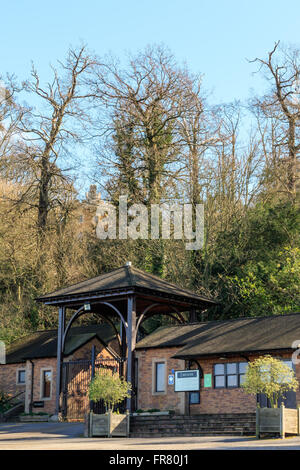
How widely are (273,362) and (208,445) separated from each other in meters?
4.48

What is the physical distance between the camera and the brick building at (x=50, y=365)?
32.0 metres

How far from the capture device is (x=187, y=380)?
1025 inches

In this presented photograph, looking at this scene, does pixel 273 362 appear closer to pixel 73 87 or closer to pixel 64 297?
pixel 64 297

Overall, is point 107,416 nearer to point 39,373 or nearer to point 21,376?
point 39,373

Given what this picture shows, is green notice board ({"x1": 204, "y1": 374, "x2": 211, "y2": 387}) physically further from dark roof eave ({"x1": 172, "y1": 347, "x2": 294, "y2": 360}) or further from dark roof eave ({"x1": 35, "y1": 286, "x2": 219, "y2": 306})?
dark roof eave ({"x1": 35, "y1": 286, "x2": 219, "y2": 306})

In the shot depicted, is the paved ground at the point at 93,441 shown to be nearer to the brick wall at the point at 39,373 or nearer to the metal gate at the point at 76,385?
the metal gate at the point at 76,385

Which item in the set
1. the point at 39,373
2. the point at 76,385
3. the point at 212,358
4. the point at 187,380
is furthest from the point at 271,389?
the point at 39,373

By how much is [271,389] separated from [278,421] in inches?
45.4

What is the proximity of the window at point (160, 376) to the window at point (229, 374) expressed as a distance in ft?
9.83

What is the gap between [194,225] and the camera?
3731 centimetres

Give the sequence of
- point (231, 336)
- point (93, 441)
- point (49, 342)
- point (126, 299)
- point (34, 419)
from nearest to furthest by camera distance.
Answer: point (93, 441), point (231, 336), point (126, 299), point (34, 419), point (49, 342)

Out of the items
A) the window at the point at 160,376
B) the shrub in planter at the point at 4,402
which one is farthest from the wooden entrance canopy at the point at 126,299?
the shrub in planter at the point at 4,402

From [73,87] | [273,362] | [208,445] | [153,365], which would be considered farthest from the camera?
[73,87]
